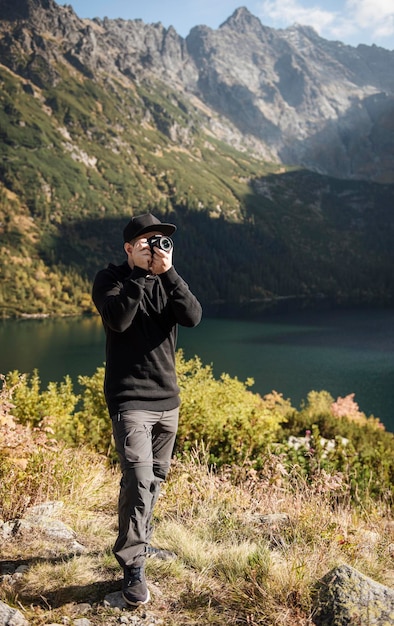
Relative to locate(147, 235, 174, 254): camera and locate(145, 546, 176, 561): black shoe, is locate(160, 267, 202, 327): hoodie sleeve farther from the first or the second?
locate(145, 546, 176, 561): black shoe

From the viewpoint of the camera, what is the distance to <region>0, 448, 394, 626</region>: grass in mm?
3291

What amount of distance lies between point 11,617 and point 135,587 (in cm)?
84

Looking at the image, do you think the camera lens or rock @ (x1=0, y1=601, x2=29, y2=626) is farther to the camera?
the camera lens

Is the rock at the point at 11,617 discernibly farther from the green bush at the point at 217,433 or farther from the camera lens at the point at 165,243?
the green bush at the point at 217,433

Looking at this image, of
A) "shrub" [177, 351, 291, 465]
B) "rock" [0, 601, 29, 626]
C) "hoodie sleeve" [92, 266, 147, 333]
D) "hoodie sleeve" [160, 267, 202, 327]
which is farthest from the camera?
"shrub" [177, 351, 291, 465]

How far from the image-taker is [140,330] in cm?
397

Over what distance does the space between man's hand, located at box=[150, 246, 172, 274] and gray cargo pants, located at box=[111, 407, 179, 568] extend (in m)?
1.18

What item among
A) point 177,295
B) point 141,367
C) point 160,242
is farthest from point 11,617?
point 160,242

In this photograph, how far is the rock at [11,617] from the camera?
2.95 meters

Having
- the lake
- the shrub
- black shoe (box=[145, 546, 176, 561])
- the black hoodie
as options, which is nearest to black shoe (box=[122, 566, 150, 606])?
black shoe (box=[145, 546, 176, 561])

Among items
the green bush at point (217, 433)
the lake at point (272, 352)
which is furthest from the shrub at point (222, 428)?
the lake at point (272, 352)

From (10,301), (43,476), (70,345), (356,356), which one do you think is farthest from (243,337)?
(43,476)

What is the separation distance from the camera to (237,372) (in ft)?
228

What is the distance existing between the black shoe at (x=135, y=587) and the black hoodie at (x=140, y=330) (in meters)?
1.18
